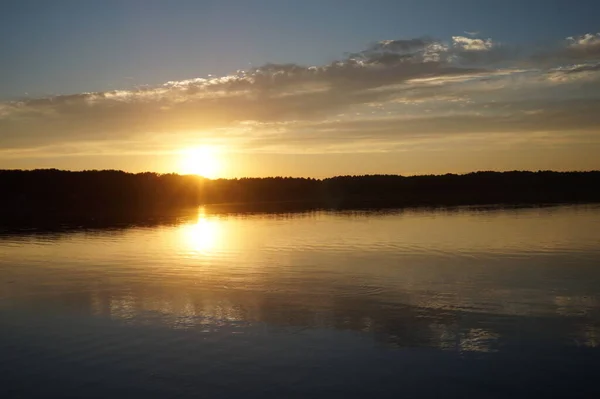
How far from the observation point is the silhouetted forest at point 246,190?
8281cm

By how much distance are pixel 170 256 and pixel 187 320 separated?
38.9ft

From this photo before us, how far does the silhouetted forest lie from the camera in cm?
8281

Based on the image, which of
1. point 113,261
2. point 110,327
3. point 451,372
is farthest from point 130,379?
point 113,261

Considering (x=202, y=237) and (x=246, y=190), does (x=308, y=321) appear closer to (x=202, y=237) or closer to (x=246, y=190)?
(x=202, y=237)

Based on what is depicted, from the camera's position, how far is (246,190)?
106125mm

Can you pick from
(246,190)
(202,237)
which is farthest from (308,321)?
(246,190)

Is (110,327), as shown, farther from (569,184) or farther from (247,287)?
(569,184)

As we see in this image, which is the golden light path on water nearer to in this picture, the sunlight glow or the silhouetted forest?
the sunlight glow

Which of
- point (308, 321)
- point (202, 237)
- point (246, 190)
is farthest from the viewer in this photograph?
point (246, 190)

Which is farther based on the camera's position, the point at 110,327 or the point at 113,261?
the point at 113,261

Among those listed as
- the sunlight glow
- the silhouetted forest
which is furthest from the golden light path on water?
the silhouetted forest

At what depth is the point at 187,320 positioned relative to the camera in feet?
44.7

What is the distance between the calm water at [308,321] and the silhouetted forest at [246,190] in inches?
2204

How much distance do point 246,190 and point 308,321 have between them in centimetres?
9338
